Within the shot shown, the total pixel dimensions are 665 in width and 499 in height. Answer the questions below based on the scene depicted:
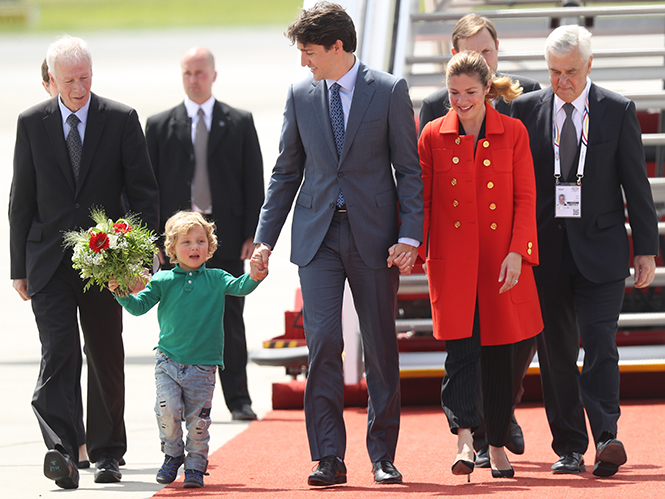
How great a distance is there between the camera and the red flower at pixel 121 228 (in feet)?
14.3

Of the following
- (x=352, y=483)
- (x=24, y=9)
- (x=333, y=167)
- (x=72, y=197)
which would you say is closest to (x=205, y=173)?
(x=72, y=197)

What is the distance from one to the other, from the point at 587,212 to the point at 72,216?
7.51 feet

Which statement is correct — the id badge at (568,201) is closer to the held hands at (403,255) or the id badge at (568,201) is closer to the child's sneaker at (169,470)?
the held hands at (403,255)

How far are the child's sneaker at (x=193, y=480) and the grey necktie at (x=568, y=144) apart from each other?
2.05 metres

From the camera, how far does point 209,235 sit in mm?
4602

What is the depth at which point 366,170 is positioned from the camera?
4.39m

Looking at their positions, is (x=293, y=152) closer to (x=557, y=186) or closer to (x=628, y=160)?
(x=557, y=186)

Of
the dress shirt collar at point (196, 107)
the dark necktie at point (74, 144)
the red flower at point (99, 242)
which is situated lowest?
the red flower at point (99, 242)

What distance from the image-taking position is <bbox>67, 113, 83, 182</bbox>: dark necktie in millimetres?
4742

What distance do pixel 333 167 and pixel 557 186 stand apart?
102cm

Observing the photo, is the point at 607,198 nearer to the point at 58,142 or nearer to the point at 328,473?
the point at 328,473

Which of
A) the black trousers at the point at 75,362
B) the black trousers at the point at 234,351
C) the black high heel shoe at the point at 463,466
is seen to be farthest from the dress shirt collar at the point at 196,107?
the black high heel shoe at the point at 463,466

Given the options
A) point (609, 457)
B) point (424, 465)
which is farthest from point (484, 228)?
point (424, 465)

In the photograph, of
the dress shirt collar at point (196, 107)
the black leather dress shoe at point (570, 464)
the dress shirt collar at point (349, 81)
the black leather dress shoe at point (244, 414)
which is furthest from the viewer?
the dress shirt collar at point (196, 107)
